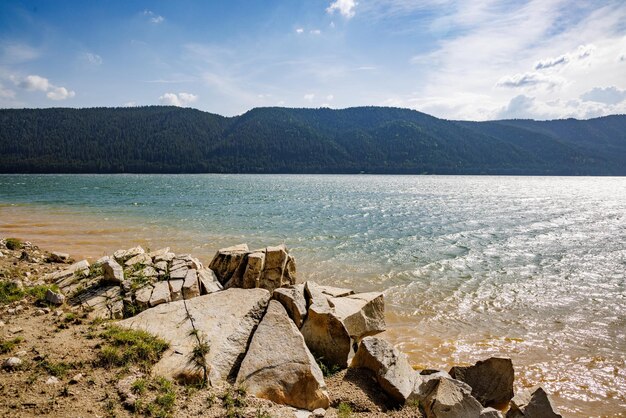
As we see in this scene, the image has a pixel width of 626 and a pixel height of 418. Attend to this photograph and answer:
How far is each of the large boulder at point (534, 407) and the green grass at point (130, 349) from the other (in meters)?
6.66

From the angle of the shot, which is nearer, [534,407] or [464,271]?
[534,407]

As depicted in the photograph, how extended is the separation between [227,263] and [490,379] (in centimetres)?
757

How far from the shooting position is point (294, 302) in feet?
28.9

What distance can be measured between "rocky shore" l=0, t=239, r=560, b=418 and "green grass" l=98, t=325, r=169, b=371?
0.07 ft

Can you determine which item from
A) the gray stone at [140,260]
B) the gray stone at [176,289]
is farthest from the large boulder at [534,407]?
the gray stone at [140,260]

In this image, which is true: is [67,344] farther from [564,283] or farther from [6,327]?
[564,283]

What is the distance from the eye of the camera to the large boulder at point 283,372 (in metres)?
6.48

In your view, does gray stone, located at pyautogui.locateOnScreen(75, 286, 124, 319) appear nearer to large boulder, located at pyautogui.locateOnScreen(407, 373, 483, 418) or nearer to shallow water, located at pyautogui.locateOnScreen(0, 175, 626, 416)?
large boulder, located at pyautogui.locateOnScreen(407, 373, 483, 418)

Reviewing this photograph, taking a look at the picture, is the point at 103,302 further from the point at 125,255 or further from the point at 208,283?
the point at 125,255

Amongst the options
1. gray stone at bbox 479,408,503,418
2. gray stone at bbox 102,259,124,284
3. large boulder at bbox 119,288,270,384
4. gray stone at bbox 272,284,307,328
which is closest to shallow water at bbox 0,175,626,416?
gray stone at bbox 479,408,503,418

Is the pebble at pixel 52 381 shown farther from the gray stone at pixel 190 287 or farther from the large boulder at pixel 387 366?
the large boulder at pixel 387 366

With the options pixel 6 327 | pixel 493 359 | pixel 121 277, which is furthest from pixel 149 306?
pixel 493 359

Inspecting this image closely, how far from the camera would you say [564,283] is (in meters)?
17.4

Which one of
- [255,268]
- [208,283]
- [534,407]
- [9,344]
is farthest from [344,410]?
[9,344]
